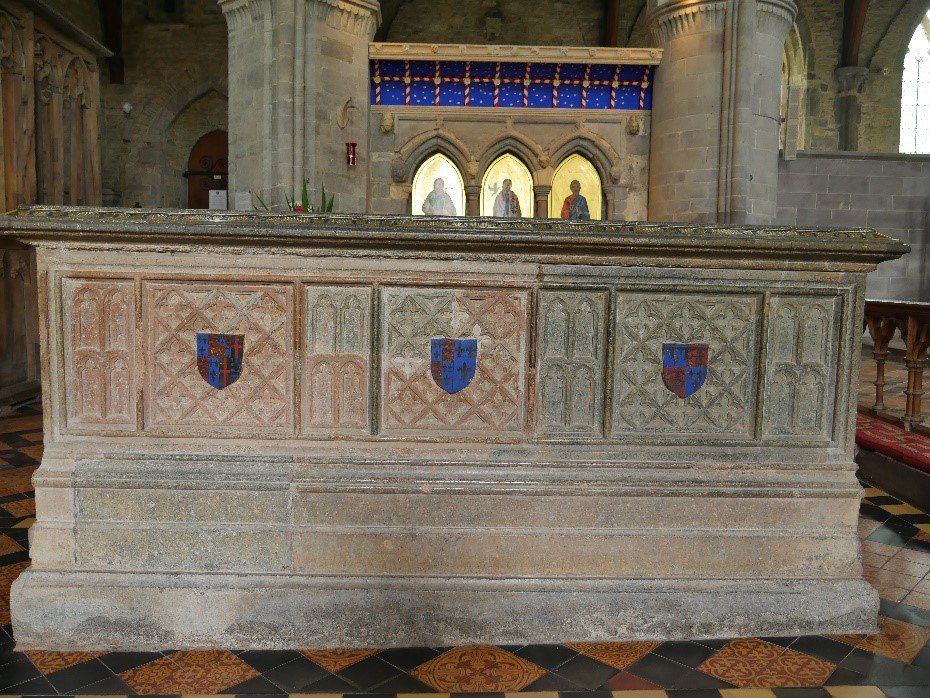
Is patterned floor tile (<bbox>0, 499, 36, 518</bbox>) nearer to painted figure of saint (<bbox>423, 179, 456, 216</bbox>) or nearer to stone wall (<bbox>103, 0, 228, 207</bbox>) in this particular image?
painted figure of saint (<bbox>423, 179, 456, 216</bbox>)

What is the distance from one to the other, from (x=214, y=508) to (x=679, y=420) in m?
1.63

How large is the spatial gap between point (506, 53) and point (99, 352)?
778 cm

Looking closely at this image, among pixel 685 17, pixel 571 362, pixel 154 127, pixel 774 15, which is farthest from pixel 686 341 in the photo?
pixel 154 127

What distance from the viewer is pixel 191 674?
2.32 m

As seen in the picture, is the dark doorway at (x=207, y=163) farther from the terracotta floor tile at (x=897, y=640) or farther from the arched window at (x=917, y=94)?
the arched window at (x=917, y=94)

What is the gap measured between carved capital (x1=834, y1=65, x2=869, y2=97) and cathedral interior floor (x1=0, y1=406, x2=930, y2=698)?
15302mm

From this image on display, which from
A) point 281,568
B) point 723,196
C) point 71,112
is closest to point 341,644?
point 281,568

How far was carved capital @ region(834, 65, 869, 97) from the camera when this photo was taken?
1513cm

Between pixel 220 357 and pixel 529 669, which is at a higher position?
pixel 220 357

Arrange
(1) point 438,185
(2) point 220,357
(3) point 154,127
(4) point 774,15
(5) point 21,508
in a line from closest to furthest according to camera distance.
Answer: (2) point 220,357 → (5) point 21,508 → (4) point 774,15 → (1) point 438,185 → (3) point 154,127

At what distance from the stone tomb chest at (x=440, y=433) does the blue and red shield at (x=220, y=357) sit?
1 centimetres

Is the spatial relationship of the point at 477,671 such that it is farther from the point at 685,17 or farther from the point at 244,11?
the point at 685,17

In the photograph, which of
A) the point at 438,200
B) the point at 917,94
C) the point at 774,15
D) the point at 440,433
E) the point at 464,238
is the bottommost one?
the point at 440,433

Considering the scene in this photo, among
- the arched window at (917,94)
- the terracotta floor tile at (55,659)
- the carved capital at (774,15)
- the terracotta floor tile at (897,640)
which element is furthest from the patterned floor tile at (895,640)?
the arched window at (917,94)
